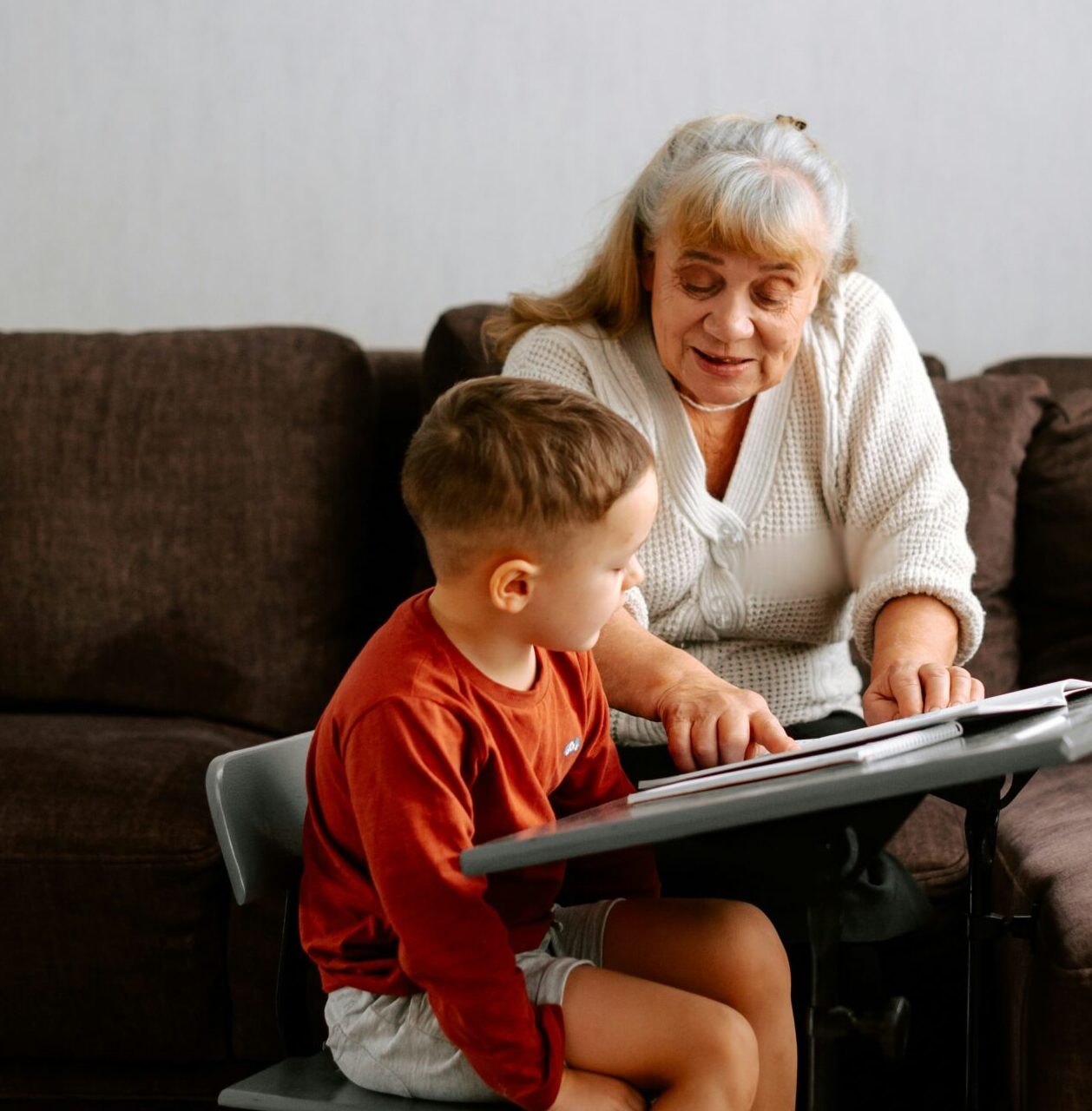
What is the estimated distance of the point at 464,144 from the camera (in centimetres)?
242

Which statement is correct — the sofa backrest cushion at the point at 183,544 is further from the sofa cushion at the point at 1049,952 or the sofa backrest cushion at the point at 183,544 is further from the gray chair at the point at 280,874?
the sofa cushion at the point at 1049,952

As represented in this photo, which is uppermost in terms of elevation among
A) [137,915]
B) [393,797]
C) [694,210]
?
[694,210]

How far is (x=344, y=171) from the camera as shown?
2.45 meters

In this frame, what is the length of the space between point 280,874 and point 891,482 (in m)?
0.83

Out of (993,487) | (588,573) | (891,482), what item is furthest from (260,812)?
(993,487)

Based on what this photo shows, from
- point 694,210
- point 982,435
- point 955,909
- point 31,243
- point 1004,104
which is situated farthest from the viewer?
point 31,243

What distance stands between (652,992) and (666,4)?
5.83 feet

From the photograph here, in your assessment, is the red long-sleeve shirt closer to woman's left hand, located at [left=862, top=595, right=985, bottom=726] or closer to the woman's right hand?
the woman's right hand

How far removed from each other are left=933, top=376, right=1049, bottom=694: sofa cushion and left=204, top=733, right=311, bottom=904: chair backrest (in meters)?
1.09

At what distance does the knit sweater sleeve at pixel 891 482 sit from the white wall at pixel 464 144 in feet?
2.34

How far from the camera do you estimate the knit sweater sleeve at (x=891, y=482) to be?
1.57 metres

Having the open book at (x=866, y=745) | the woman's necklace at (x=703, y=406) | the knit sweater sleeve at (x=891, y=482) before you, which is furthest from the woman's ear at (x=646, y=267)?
the open book at (x=866, y=745)

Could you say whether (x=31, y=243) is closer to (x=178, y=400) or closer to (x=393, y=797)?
(x=178, y=400)

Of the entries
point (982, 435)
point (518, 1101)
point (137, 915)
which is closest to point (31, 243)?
point (137, 915)
